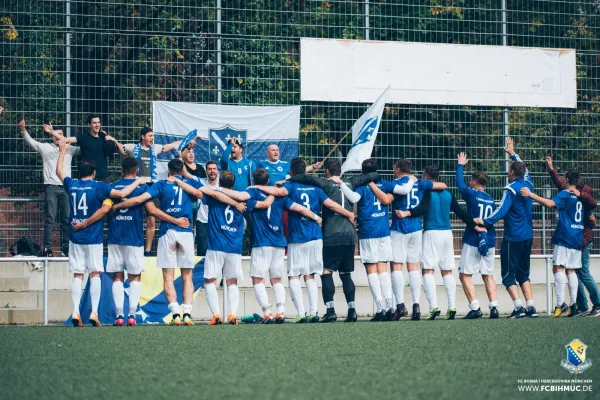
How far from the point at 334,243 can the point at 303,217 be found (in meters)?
0.54

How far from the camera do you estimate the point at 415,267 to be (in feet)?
44.5

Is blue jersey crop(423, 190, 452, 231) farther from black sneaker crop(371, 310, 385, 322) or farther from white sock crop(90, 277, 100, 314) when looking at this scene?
white sock crop(90, 277, 100, 314)

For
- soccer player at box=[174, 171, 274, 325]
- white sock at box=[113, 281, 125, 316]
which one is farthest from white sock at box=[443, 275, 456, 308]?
white sock at box=[113, 281, 125, 316]

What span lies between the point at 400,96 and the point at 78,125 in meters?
5.48

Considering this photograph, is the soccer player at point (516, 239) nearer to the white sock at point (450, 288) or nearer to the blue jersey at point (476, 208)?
the blue jersey at point (476, 208)

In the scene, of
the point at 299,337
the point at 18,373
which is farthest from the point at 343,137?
the point at 18,373

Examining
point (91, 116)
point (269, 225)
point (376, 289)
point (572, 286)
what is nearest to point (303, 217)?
point (269, 225)

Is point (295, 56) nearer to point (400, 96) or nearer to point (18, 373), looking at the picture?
point (400, 96)

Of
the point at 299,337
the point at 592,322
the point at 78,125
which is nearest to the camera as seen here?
the point at 299,337

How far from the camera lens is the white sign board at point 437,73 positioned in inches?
642

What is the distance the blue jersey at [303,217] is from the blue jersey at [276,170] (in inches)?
90.4

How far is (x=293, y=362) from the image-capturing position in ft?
23.4

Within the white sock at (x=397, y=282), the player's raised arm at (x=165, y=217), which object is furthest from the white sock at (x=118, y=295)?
the white sock at (x=397, y=282)

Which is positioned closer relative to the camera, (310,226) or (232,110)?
(310,226)
